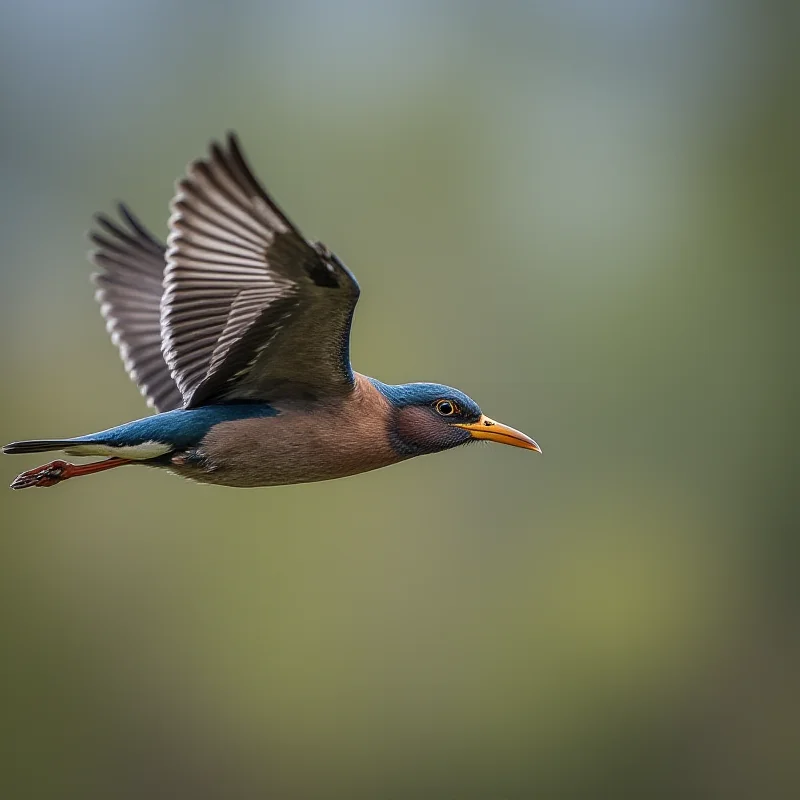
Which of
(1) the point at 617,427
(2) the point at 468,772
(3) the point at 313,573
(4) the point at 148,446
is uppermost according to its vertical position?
(4) the point at 148,446

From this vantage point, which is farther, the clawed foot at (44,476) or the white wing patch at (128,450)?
the clawed foot at (44,476)

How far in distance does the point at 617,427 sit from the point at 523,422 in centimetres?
548

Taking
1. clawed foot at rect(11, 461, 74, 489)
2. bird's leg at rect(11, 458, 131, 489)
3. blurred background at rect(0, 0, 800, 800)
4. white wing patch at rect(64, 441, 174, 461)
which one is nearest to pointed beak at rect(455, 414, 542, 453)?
white wing patch at rect(64, 441, 174, 461)

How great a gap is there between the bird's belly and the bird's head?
397 mm

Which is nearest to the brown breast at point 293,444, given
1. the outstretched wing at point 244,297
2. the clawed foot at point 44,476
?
the outstretched wing at point 244,297

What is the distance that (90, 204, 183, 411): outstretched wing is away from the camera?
10.3m

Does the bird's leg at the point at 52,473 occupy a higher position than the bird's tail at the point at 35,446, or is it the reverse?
the bird's tail at the point at 35,446

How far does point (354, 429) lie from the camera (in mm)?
8852

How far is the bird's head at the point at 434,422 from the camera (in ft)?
30.3

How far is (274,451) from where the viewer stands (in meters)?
8.70

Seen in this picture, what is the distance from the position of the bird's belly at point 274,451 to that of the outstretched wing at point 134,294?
150cm

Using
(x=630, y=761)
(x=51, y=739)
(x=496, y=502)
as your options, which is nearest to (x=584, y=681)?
(x=630, y=761)

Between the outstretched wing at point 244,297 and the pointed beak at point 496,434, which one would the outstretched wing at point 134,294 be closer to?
the outstretched wing at point 244,297

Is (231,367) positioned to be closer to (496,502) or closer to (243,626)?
(243,626)
